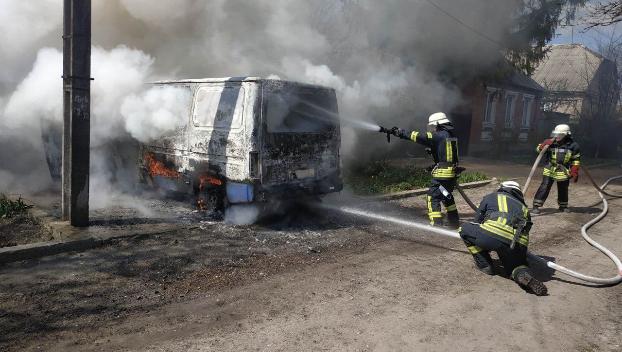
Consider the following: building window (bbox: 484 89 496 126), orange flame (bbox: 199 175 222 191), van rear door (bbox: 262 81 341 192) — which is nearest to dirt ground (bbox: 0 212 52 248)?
orange flame (bbox: 199 175 222 191)

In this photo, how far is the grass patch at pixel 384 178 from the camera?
30.6 ft

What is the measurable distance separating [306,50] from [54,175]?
5.75 metres

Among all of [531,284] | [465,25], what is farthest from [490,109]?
[531,284]

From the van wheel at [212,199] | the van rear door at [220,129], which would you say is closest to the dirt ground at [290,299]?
the van wheel at [212,199]

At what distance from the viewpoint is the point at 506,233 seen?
4.50m

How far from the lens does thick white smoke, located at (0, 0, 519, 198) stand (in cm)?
729

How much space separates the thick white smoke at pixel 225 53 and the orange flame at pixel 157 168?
0.35 metres

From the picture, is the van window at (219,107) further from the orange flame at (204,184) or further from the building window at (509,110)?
the building window at (509,110)

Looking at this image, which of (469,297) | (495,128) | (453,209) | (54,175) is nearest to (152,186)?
(54,175)

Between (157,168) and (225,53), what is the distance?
4614 mm

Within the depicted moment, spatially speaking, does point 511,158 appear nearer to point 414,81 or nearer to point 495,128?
point 495,128

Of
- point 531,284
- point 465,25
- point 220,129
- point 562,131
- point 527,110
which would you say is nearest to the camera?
point 531,284

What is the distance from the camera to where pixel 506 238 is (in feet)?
14.7

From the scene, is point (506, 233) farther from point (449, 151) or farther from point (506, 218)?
point (449, 151)
